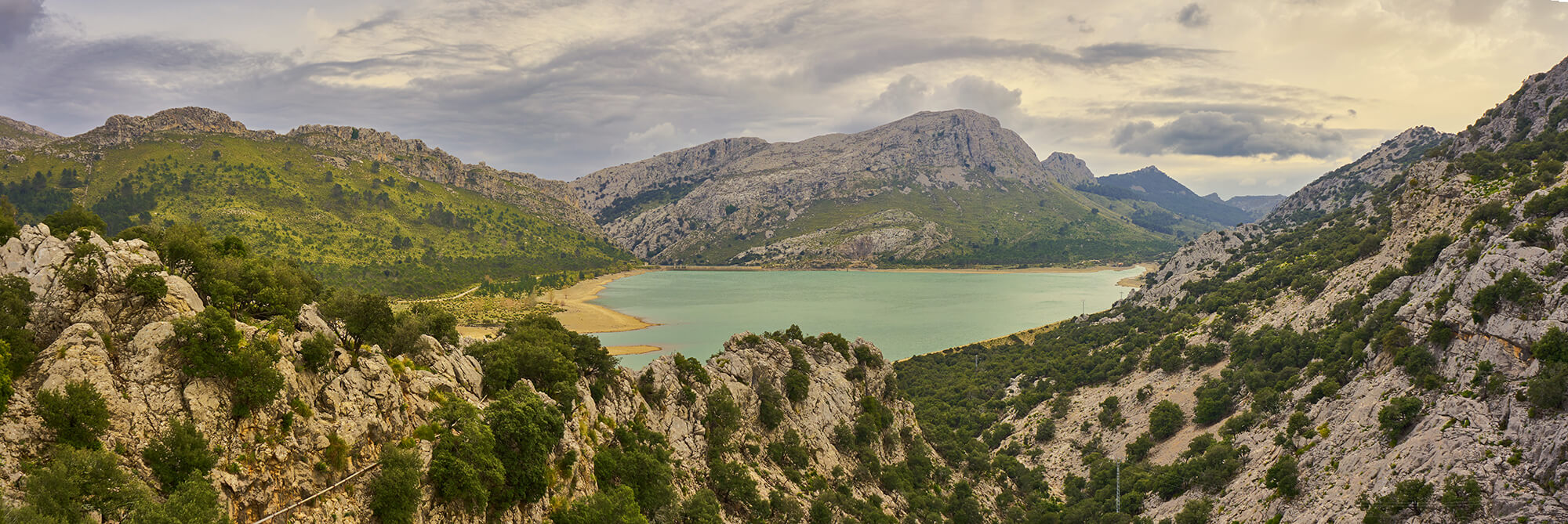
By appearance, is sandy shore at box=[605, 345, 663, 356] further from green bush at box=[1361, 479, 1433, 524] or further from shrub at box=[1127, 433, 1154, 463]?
green bush at box=[1361, 479, 1433, 524]

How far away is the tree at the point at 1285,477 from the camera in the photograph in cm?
3597

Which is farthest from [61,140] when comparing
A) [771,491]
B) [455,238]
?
[771,491]

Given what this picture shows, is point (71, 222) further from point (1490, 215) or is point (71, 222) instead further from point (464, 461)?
point (1490, 215)

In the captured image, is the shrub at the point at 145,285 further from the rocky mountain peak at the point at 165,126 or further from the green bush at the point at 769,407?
the rocky mountain peak at the point at 165,126

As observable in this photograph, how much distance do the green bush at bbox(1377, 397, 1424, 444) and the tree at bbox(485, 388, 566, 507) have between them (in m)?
39.4

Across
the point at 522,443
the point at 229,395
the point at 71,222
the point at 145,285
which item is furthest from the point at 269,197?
the point at 229,395

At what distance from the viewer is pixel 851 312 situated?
144875 millimetres

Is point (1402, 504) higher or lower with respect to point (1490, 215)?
lower

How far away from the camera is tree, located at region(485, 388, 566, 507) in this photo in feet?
80.1

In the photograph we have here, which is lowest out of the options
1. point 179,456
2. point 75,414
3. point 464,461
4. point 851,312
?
point 851,312

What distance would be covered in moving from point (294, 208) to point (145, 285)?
16372 centimetres

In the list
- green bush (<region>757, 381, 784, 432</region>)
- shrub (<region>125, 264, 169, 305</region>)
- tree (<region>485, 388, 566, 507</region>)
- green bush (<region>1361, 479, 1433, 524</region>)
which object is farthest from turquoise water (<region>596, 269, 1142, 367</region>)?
green bush (<region>1361, 479, 1433, 524</region>)

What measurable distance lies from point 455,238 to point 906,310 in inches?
4906

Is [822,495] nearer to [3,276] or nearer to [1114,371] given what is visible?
[3,276]
